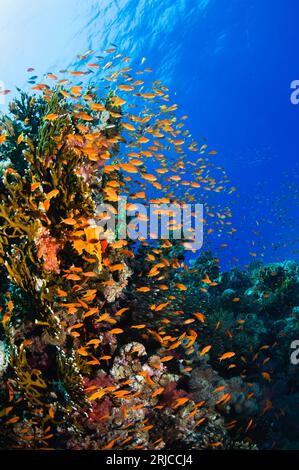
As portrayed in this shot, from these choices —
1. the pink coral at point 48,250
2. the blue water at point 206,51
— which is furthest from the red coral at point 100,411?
the blue water at point 206,51

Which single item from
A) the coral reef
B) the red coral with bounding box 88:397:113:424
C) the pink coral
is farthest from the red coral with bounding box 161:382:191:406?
the pink coral

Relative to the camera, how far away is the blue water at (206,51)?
3253cm

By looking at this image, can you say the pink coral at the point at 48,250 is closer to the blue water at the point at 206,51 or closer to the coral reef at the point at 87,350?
the coral reef at the point at 87,350

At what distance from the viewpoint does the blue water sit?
32531 mm

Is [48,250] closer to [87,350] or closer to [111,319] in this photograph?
[111,319]

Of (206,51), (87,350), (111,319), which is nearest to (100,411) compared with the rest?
(87,350)

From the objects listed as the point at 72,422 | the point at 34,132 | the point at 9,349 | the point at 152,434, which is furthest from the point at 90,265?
the point at 34,132

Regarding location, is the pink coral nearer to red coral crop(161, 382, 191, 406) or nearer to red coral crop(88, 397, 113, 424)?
red coral crop(88, 397, 113, 424)

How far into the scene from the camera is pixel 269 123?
65562 mm

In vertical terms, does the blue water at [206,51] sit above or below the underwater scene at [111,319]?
above

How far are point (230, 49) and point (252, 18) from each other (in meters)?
5.10

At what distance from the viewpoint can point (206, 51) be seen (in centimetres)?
4406

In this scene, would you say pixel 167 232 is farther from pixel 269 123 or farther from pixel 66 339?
pixel 269 123

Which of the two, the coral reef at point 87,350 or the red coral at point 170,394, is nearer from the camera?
the coral reef at point 87,350
